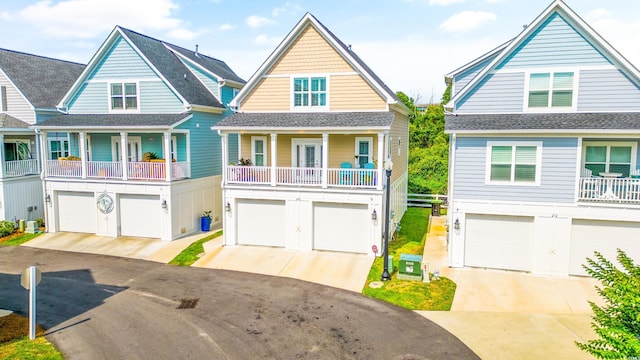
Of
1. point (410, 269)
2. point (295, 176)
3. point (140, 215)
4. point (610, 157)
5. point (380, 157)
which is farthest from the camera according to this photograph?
point (140, 215)

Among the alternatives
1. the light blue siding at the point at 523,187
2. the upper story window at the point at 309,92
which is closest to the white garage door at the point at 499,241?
the light blue siding at the point at 523,187

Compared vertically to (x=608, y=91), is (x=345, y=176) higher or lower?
lower

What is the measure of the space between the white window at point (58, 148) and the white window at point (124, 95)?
19.1 ft

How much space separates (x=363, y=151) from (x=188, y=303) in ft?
35.9

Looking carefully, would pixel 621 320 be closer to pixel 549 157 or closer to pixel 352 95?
pixel 549 157

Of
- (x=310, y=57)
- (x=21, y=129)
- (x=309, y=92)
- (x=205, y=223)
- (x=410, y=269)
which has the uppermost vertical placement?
(x=310, y=57)

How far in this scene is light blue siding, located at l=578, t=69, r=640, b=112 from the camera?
643 inches

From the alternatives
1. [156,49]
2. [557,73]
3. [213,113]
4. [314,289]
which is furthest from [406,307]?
[156,49]

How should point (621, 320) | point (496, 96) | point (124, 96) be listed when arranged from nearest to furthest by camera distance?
point (621, 320) < point (496, 96) < point (124, 96)

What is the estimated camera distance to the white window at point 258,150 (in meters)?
22.4

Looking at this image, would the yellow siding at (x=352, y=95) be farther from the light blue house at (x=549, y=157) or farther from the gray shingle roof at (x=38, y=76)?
the gray shingle roof at (x=38, y=76)

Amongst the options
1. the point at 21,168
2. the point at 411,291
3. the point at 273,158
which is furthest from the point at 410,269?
the point at 21,168

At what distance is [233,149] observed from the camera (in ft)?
90.8

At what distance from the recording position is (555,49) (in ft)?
54.7
